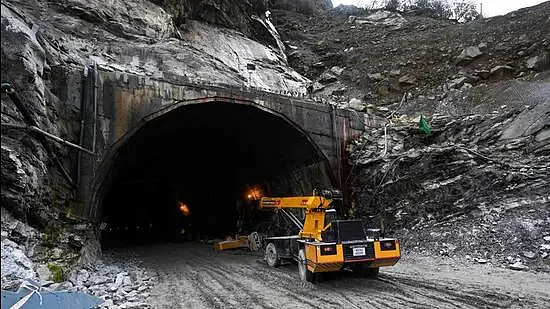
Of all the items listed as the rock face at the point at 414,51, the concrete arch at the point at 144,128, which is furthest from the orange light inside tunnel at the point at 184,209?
the concrete arch at the point at 144,128

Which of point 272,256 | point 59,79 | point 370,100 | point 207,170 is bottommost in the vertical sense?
point 272,256

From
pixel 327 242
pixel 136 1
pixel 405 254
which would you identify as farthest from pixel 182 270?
pixel 136 1

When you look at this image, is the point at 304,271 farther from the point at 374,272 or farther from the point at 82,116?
the point at 82,116

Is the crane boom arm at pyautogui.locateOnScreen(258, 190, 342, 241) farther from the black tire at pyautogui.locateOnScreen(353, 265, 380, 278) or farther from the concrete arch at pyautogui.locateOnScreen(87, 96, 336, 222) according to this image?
the concrete arch at pyautogui.locateOnScreen(87, 96, 336, 222)

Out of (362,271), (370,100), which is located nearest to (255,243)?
(362,271)

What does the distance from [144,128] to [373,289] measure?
876 centimetres

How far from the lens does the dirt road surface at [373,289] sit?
19.0 ft

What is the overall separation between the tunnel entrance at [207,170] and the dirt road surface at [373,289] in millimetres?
5458

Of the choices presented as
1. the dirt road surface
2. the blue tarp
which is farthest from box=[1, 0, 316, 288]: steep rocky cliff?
the dirt road surface

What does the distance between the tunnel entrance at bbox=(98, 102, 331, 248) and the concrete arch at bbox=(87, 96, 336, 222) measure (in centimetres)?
8

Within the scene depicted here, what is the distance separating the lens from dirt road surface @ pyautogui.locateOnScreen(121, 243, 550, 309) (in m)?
5.78

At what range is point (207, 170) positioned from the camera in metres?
23.4

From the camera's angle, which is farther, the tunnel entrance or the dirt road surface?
the tunnel entrance

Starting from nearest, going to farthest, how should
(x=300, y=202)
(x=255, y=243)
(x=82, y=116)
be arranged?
1. (x=300, y=202)
2. (x=82, y=116)
3. (x=255, y=243)
